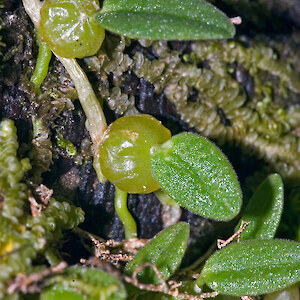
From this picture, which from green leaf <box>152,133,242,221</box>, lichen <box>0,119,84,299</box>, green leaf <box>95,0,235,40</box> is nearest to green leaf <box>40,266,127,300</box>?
lichen <box>0,119,84,299</box>

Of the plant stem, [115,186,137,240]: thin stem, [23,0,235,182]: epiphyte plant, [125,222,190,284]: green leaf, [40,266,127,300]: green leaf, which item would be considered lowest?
[115,186,137,240]: thin stem

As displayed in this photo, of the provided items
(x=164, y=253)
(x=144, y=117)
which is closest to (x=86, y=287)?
(x=164, y=253)

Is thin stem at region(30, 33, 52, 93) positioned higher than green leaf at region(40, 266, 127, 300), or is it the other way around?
thin stem at region(30, 33, 52, 93)

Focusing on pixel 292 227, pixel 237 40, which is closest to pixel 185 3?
pixel 237 40

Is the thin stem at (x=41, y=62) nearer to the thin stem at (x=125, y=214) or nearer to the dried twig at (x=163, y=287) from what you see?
the thin stem at (x=125, y=214)

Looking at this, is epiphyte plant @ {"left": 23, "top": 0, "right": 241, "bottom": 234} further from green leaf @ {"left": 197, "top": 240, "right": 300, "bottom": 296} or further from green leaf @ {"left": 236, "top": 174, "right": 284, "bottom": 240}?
green leaf @ {"left": 236, "top": 174, "right": 284, "bottom": 240}

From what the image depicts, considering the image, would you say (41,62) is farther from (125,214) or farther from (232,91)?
(232,91)

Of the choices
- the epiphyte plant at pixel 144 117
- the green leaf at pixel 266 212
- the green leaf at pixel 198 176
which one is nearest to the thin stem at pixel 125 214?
the epiphyte plant at pixel 144 117
